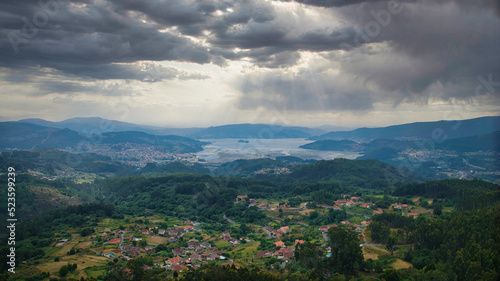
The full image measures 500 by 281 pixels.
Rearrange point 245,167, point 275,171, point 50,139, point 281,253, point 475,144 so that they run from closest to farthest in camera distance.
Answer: point 281,253
point 275,171
point 245,167
point 475,144
point 50,139

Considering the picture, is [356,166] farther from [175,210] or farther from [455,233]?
[455,233]

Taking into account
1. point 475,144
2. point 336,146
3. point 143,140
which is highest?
point 143,140

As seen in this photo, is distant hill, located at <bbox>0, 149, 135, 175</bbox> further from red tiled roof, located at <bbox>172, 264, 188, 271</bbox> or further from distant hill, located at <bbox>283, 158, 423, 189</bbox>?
red tiled roof, located at <bbox>172, 264, 188, 271</bbox>

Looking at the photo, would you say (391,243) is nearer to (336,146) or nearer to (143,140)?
(336,146)

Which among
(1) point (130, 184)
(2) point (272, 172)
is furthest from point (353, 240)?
(2) point (272, 172)

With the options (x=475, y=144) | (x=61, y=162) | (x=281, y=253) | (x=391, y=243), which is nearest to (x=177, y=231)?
(x=281, y=253)

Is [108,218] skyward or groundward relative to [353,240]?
groundward

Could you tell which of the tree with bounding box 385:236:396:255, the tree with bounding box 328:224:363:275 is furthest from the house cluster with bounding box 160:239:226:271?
the tree with bounding box 385:236:396:255
